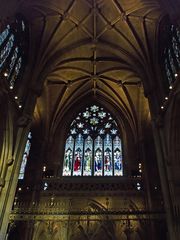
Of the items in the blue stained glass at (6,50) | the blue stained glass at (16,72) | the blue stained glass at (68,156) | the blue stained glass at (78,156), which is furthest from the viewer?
the blue stained glass at (68,156)

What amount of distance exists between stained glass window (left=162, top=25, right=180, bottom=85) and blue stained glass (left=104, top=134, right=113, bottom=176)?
267 inches

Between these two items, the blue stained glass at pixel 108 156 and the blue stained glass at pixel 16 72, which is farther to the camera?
the blue stained glass at pixel 108 156

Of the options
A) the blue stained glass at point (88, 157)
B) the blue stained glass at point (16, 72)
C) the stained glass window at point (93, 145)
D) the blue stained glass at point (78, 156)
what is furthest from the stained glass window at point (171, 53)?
the blue stained glass at point (78, 156)

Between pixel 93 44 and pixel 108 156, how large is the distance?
7.28 m

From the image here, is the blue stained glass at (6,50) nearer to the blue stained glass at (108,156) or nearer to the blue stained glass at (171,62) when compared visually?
the blue stained glass at (171,62)

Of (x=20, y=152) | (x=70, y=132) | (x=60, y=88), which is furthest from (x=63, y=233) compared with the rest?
(x=60, y=88)

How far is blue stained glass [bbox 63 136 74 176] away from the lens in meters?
16.5

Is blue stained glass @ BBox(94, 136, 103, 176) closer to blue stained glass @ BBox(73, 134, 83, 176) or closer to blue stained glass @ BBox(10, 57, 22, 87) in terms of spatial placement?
blue stained glass @ BBox(73, 134, 83, 176)

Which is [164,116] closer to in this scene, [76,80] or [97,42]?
[97,42]

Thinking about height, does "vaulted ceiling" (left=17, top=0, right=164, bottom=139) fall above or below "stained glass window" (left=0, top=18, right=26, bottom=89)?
above

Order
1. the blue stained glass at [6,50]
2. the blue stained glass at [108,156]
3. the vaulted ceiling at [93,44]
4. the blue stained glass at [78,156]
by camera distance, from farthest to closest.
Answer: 1. the blue stained glass at [78,156]
2. the blue stained glass at [108,156]
3. the vaulted ceiling at [93,44]
4. the blue stained glass at [6,50]

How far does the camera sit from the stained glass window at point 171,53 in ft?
37.8

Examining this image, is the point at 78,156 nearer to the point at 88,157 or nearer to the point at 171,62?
the point at 88,157

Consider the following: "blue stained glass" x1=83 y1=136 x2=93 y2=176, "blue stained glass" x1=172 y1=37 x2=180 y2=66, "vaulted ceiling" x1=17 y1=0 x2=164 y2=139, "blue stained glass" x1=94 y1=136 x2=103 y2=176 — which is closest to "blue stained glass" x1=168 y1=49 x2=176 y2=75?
"blue stained glass" x1=172 y1=37 x2=180 y2=66
